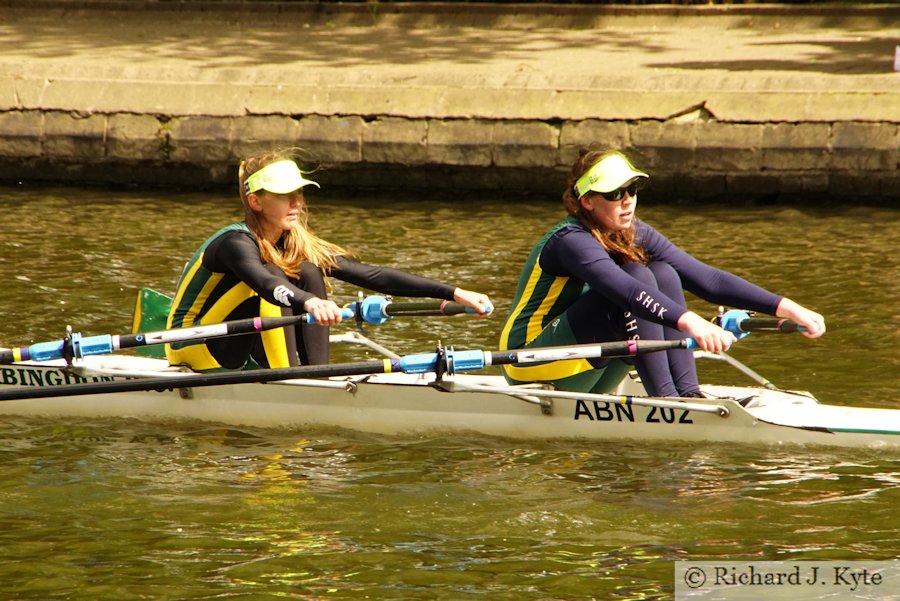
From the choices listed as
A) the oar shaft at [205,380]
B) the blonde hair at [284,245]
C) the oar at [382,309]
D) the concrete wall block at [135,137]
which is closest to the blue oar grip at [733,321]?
the oar at [382,309]

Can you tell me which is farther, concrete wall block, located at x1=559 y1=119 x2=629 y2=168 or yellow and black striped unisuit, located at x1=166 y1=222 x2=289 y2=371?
concrete wall block, located at x1=559 y1=119 x2=629 y2=168

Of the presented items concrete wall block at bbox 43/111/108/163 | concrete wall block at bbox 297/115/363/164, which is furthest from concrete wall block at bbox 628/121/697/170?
concrete wall block at bbox 43/111/108/163

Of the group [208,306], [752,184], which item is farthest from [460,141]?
[208,306]

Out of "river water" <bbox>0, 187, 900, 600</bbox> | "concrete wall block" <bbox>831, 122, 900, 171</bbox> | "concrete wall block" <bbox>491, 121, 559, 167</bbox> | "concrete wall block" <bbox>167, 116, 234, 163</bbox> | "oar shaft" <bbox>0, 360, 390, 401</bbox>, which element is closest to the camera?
"river water" <bbox>0, 187, 900, 600</bbox>

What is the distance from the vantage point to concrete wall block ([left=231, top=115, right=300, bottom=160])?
46.4 feet

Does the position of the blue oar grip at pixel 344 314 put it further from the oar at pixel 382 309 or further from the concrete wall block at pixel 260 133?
the concrete wall block at pixel 260 133

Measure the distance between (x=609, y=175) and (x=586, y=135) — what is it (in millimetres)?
6770

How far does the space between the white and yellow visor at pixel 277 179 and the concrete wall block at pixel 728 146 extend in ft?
22.5

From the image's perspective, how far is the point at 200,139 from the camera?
14.3 m

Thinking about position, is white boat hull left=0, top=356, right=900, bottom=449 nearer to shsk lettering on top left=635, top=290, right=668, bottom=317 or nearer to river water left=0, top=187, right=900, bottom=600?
river water left=0, top=187, right=900, bottom=600

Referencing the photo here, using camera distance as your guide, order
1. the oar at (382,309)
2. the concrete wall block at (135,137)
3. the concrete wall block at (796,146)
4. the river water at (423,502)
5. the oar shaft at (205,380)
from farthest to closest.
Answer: the concrete wall block at (135,137) → the concrete wall block at (796,146) → the oar at (382,309) → the oar shaft at (205,380) → the river water at (423,502)

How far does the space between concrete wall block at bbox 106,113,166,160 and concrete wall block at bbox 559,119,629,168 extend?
4.16m

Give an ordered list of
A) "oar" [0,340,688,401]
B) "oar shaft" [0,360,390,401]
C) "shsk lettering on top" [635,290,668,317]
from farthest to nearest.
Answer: "oar shaft" [0,360,390,401]
"oar" [0,340,688,401]
"shsk lettering on top" [635,290,668,317]

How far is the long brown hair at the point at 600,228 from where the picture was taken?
696cm
